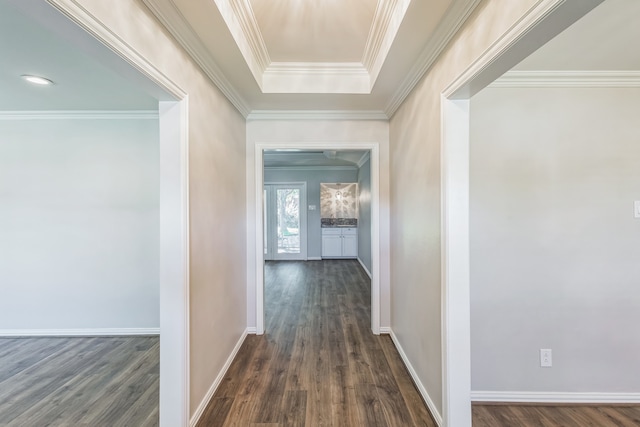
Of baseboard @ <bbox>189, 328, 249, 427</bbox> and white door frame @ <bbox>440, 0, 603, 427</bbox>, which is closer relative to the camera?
white door frame @ <bbox>440, 0, 603, 427</bbox>

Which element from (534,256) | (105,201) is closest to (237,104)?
(105,201)

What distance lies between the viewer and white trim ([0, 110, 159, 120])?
2830 mm

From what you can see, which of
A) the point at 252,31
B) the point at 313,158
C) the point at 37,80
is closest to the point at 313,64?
the point at 252,31

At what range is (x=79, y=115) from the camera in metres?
2.87

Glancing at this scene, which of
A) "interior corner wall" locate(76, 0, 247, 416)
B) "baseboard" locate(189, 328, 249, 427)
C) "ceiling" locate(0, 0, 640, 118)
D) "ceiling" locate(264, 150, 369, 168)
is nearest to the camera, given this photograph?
"interior corner wall" locate(76, 0, 247, 416)

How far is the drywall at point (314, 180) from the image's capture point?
7.14 meters

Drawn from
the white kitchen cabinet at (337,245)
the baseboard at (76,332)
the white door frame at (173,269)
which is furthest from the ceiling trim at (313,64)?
the white kitchen cabinet at (337,245)

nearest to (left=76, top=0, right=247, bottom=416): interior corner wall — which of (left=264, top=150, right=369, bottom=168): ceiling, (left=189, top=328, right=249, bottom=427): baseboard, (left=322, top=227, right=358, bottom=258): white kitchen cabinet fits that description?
(left=189, top=328, right=249, bottom=427): baseboard

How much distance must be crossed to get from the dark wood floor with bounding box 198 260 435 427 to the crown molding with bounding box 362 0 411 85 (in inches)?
95.1

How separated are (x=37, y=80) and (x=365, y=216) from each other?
5174 mm

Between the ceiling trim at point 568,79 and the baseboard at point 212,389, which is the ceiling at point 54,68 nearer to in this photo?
the baseboard at point 212,389

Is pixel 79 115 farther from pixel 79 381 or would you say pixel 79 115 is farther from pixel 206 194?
pixel 79 381

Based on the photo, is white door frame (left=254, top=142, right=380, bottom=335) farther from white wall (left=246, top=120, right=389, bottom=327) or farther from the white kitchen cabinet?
the white kitchen cabinet

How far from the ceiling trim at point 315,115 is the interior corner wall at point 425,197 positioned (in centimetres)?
38
